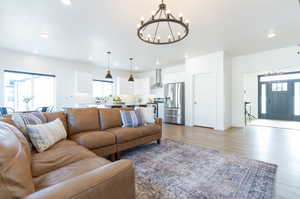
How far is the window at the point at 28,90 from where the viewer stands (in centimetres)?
494

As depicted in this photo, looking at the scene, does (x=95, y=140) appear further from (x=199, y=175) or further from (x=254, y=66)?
(x=254, y=66)

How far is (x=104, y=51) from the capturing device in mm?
5020

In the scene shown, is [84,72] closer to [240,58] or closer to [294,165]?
[240,58]

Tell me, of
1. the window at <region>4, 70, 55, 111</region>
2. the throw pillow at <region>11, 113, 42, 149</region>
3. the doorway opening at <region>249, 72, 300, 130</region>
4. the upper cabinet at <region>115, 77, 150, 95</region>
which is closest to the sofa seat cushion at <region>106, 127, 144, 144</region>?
the throw pillow at <region>11, 113, 42, 149</region>

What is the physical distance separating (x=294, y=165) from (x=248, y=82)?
658 cm

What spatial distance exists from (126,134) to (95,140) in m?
0.61

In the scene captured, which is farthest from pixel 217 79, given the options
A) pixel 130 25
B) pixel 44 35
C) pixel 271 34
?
pixel 44 35

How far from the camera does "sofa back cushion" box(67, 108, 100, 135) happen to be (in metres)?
2.61

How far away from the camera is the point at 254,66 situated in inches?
209

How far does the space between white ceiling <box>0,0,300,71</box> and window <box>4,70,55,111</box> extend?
1020mm

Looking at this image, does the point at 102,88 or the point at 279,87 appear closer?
the point at 279,87

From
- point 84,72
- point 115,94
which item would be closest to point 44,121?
point 84,72

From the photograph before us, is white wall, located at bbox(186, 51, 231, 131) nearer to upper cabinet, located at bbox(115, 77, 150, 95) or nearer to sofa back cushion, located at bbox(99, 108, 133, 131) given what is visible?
upper cabinet, located at bbox(115, 77, 150, 95)

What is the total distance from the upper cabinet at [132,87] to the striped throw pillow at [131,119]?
4670 mm
